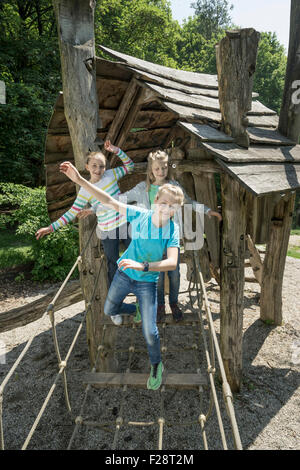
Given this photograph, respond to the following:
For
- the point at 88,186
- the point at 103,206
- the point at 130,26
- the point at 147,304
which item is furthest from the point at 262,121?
the point at 130,26

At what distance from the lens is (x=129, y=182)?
5.55m

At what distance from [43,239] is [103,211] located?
5.51m

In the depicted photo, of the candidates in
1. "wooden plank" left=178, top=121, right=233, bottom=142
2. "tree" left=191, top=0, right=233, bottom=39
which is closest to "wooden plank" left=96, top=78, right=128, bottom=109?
"wooden plank" left=178, top=121, right=233, bottom=142

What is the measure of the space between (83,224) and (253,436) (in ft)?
10.2

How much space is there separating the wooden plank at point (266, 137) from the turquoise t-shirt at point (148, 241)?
1.90 metres

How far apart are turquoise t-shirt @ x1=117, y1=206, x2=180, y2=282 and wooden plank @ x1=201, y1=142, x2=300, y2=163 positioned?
38.6 inches

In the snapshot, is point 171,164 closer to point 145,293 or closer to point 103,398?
point 145,293

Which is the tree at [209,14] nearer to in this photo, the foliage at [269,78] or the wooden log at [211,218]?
the foliage at [269,78]

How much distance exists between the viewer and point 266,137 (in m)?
4.13

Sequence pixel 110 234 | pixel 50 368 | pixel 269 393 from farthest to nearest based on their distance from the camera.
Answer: pixel 50 368, pixel 269 393, pixel 110 234

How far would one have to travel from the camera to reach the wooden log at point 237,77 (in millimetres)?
3307

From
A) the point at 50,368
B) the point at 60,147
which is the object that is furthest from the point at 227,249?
the point at 50,368

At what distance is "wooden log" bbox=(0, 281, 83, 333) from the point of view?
414 cm

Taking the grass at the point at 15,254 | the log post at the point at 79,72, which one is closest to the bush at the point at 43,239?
the grass at the point at 15,254
